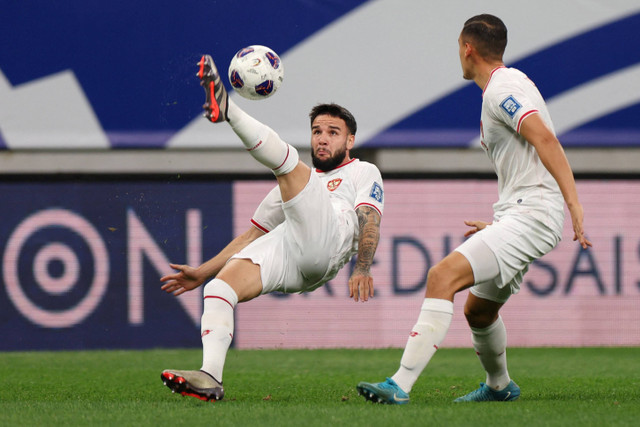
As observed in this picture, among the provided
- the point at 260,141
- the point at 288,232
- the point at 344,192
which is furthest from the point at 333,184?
the point at 260,141

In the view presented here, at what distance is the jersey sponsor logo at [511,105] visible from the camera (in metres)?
4.45

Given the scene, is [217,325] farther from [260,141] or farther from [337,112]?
[337,112]

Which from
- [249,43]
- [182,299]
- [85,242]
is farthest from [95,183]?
[249,43]

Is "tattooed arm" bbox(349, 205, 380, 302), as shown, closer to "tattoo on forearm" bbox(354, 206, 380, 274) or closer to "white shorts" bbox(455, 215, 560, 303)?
"tattoo on forearm" bbox(354, 206, 380, 274)

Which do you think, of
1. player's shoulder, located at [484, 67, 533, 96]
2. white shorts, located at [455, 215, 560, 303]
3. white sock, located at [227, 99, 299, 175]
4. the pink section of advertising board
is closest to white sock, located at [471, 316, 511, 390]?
white shorts, located at [455, 215, 560, 303]

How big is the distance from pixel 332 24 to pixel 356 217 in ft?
17.1

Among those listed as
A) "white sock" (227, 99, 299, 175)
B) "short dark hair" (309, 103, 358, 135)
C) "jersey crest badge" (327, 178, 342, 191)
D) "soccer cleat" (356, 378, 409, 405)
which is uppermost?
"short dark hair" (309, 103, 358, 135)

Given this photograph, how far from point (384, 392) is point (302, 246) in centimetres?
89

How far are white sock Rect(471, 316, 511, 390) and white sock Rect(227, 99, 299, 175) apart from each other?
1.33 meters

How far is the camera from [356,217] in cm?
531

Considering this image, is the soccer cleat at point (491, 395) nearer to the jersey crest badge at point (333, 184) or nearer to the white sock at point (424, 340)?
the white sock at point (424, 340)

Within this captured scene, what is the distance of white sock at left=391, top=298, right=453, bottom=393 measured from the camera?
14.4 ft

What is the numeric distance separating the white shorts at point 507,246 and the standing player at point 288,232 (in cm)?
66

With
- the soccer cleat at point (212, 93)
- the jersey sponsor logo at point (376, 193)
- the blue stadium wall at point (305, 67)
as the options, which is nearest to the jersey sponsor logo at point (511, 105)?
the jersey sponsor logo at point (376, 193)
